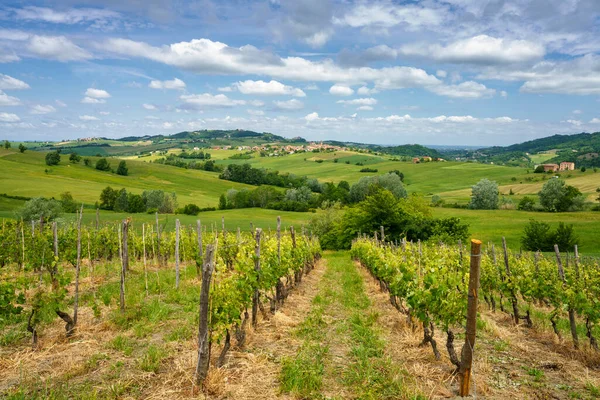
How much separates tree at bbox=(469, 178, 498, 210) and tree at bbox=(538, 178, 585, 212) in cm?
775

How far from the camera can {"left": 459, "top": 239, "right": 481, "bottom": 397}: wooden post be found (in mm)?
5602

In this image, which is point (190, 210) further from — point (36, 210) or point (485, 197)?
point (485, 197)

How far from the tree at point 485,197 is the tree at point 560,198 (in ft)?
25.4

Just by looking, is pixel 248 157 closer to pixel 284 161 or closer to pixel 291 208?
pixel 284 161

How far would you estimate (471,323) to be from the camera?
5.85 m

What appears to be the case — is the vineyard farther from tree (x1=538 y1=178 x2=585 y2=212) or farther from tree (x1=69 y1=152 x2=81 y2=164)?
tree (x1=69 y1=152 x2=81 y2=164)

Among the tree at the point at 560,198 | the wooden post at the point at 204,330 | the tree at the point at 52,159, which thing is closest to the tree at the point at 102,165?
the tree at the point at 52,159

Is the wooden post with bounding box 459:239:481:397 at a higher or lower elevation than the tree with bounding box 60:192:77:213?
higher

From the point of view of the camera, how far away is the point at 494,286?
1298cm

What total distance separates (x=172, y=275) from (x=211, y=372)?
35.0 feet

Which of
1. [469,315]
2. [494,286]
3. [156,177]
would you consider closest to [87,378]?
[469,315]

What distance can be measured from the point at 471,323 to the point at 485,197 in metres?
74.9

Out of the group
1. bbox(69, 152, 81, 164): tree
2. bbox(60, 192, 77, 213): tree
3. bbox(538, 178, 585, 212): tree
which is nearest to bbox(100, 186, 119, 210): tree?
bbox(60, 192, 77, 213): tree

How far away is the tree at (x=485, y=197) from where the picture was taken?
72375 mm
